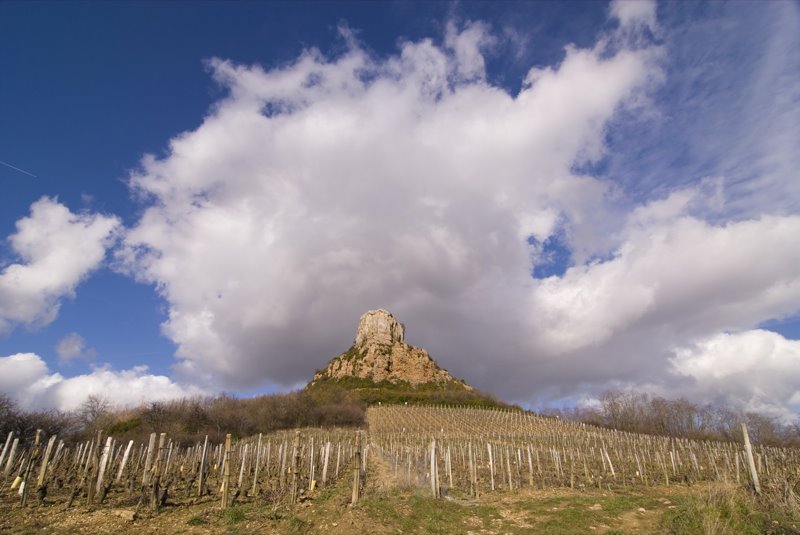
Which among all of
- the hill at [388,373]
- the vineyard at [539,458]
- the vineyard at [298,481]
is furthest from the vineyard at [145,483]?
the hill at [388,373]

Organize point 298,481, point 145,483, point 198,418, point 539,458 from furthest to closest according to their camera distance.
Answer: point 198,418, point 539,458, point 298,481, point 145,483

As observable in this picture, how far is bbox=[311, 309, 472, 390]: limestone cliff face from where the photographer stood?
10438cm

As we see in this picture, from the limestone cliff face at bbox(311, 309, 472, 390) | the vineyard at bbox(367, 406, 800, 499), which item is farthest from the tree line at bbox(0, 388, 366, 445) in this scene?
the limestone cliff face at bbox(311, 309, 472, 390)

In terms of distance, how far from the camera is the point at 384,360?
4227 inches

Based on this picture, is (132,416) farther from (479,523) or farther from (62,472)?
(479,523)

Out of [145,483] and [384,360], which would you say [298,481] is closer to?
[145,483]

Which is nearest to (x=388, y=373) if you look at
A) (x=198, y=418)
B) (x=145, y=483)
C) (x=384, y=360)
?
(x=384, y=360)

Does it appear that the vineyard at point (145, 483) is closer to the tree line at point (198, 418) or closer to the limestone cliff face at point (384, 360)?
the tree line at point (198, 418)

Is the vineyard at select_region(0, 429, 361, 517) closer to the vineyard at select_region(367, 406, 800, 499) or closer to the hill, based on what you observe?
the vineyard at select_region(367, 406, 800, 499)

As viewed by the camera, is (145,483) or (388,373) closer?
(145,483)

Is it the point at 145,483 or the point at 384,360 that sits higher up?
the point at 384,360

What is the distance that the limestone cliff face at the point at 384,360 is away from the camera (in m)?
104

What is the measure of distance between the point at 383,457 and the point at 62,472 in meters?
20.6

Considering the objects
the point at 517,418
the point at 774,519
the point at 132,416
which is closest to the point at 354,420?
the point at 517,418
